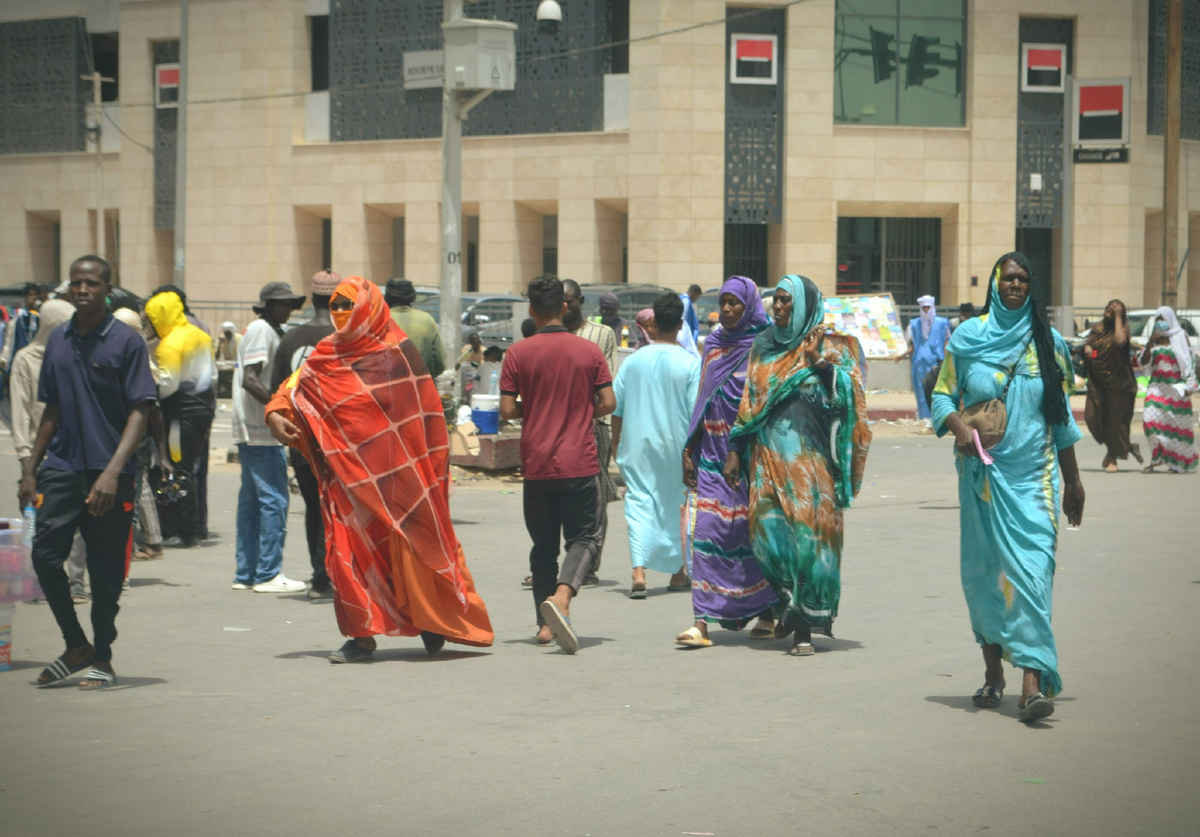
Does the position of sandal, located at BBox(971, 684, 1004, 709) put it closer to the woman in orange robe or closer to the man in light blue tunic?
the woman in orange robe

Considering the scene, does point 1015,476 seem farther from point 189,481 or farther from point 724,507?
point 189,481

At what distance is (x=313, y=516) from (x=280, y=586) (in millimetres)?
650

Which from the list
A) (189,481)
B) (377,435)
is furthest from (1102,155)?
(377,435)

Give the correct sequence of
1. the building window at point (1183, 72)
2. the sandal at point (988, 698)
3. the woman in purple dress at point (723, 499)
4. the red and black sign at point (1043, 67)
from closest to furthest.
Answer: the sandal at point (988, 698) → the woman in purple dress at point (723, 499) → the red and black sign at point (1043, 67) → the building window at point (1183, 72)

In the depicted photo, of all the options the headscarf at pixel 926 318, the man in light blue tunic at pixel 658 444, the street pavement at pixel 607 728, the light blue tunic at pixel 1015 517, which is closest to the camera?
the street pavement at pixel 607 728

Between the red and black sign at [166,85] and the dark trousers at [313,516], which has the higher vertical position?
the red and black sign at [166,85]

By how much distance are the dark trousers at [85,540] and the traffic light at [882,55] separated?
31.3m

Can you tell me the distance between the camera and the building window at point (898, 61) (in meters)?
35.1

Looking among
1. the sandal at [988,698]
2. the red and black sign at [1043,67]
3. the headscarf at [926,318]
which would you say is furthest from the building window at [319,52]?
the sandal at [988,698]

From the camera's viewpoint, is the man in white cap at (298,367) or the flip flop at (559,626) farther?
the man in white cap at (298,367)

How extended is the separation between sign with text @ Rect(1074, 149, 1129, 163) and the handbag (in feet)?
71.5

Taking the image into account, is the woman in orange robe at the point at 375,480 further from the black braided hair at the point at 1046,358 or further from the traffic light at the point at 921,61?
the traffic light at the point at 921,61

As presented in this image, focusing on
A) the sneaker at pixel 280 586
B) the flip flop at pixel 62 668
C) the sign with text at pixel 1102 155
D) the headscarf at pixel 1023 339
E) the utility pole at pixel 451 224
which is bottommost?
the sneaker at pixel 280 586

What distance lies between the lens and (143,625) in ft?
26.1
